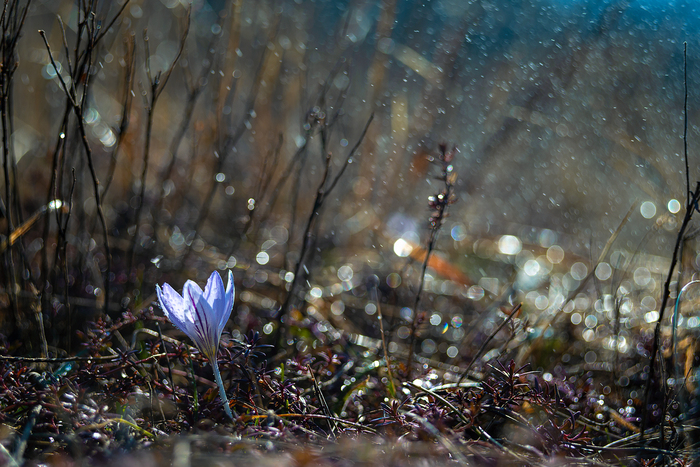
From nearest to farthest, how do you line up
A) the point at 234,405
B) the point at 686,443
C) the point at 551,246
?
the point at 234,405, the point at 686,443, the point at 551,246

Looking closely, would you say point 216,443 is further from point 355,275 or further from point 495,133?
point 495,133

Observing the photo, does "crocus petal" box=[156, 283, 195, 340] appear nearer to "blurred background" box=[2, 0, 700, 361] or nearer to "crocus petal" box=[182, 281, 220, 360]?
"crocus petal" box=[182, 281, 220, 360]

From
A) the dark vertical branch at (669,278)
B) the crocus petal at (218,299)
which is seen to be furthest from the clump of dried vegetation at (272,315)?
the crocus petal at (218,299)

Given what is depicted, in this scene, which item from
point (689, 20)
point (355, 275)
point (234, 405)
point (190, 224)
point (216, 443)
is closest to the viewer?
point (216, 443)

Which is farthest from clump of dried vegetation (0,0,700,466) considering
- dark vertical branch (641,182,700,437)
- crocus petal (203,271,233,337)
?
crocus petal (203,271,233,337)

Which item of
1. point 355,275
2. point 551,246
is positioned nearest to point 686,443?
point 355,275

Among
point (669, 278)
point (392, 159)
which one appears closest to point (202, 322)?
point (669, 278)

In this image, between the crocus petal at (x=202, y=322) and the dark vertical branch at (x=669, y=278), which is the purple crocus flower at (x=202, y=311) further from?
the dark vertical branch at (x=669, y=278)
